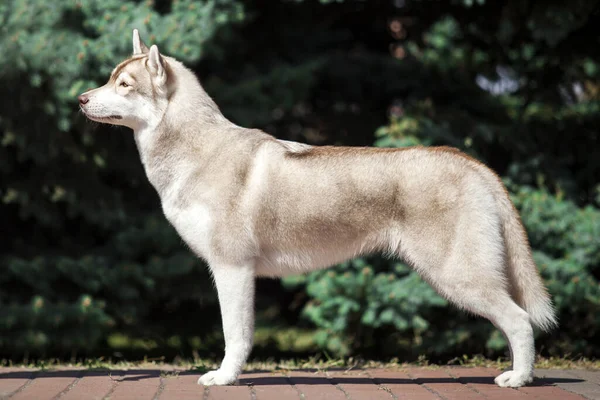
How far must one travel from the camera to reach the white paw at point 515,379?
5.02m

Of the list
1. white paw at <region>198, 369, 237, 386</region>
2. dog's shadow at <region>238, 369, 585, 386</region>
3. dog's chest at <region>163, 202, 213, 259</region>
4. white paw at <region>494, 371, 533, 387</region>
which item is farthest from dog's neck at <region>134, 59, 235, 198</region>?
white paw at <region>494, 371, 533, 387</region>

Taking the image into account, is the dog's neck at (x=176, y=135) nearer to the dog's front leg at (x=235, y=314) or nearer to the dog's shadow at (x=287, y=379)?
the dog's front leg at (x=235, y=314)

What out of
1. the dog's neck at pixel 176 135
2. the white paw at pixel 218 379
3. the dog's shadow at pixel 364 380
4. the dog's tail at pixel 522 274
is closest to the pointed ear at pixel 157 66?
the dog's neck at pixel 176 135

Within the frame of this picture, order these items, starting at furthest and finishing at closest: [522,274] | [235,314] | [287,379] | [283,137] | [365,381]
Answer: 1. [283,137]
2. [287,379]
3. [365,381]
4. [522,274]
5. [235,314]

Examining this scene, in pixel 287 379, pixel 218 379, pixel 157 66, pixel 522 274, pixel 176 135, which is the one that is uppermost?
pixel 157 66

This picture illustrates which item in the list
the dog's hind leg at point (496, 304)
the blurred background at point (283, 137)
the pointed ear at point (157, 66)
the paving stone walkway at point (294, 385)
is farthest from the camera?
the blurred background at point (283, 137)

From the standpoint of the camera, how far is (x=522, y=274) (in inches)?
207

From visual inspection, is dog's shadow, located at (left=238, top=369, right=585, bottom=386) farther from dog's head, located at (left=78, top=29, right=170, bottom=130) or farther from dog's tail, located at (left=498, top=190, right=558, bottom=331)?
dog's head, located at (left=78, top=29, right=170, bottom=130)

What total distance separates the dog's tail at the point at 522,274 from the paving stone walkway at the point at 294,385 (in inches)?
19.1

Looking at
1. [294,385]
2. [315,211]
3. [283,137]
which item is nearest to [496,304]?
[315,211]

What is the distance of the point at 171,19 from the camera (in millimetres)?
7992

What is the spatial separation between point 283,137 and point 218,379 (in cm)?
605

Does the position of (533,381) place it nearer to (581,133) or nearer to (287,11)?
(581,133)

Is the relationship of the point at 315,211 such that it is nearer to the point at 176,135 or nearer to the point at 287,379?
the point at 176,135
